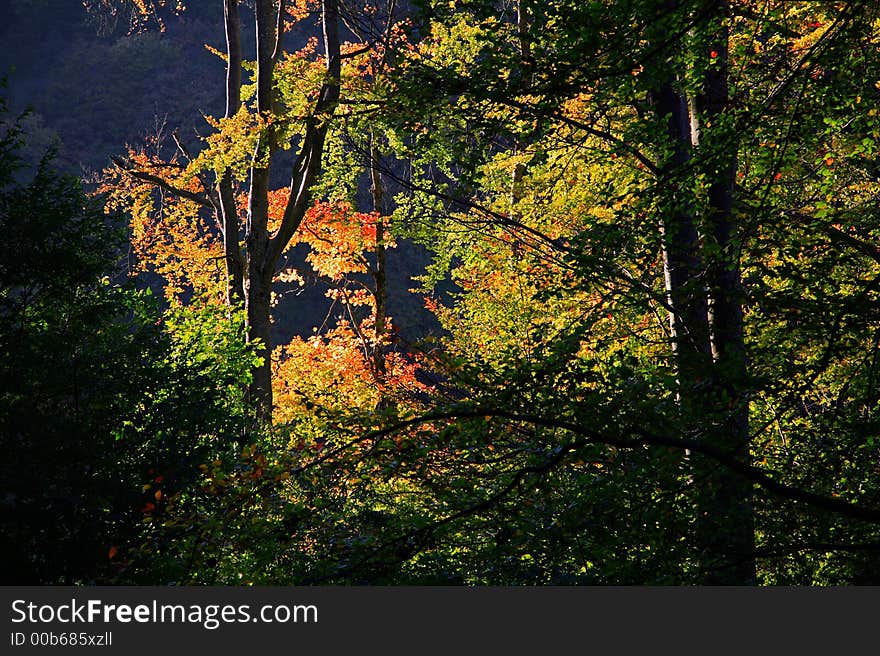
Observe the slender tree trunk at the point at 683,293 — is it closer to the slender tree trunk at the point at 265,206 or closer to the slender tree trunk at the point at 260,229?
the slender tree trunk at the point at 265,206

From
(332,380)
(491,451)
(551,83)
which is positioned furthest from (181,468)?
(332,380)

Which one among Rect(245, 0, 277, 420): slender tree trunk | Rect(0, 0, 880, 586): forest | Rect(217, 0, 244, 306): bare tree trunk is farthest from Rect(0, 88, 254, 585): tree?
Rect(217, 0, 244, 306): bare tree trunk

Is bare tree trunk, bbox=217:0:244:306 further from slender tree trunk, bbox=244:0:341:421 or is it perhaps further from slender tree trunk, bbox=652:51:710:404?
slender tree trunk, bbox=652:51:710:404

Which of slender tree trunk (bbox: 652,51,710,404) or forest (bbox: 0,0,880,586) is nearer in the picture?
forest (bbox: 0,0,880,586)

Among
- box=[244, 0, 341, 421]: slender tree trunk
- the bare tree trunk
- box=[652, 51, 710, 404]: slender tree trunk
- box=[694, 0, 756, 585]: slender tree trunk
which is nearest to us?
box=[694, 0, 756, 585]: slender tree trunk

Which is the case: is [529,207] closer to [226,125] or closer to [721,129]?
[226,125]

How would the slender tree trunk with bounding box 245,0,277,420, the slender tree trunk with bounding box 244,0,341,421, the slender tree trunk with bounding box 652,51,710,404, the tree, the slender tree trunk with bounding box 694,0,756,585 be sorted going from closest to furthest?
the slender tree trunk with bounding box 694,0,756,585 → the slender tree trunk with bounding box 652,51,710,404 → the tree → the slender tree trunk with bounding box 244,0,341,421 → the slender tree trunk with bounding box 245,0,277,420

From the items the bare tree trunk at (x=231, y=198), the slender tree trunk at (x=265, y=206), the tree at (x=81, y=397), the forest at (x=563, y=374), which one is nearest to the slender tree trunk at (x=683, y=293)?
the forest at (x=563, y=374)

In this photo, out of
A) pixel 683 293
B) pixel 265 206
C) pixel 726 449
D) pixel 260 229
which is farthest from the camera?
pixel 265 206

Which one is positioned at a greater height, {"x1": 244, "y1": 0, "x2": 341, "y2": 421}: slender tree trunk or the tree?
{"x1": 244, "y1": 0, "x2": 341, "y2": 421}: slender tree trunk

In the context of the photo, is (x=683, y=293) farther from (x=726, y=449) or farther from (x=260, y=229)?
(x=260, y=229)

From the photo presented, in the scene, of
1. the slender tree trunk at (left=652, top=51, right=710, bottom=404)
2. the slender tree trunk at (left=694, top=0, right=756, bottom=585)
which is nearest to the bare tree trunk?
the slender tree trunk at (left=652, top=51, right=710, bottom=404)

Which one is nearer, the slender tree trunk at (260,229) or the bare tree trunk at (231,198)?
the slender tree trunk at (260,229)

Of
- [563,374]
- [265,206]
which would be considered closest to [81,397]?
[563,374]
